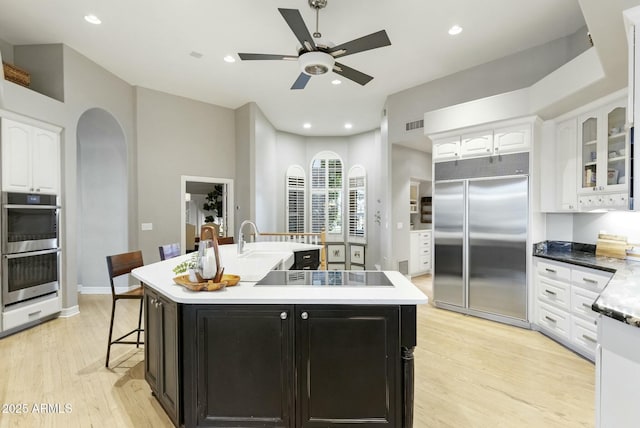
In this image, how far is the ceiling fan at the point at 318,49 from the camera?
2305mm

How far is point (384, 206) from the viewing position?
225 inches

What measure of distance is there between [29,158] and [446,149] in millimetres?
5274

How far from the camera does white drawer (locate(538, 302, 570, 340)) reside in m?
3.03

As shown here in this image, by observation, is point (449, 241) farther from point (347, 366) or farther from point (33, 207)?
point (33, 207)

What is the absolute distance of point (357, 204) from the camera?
7.79 metres

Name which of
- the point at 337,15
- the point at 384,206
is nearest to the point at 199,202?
the point at 384,206

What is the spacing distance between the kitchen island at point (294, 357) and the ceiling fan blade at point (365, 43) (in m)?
1.94

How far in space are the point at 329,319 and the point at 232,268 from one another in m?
1.12

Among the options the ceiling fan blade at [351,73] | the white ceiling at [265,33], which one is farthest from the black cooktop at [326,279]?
the white ceiling at [265,33]

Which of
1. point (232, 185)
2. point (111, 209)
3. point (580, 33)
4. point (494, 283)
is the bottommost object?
point (494, 283)

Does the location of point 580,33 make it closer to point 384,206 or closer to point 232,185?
point 384,206

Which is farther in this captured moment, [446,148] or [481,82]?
[481,82]

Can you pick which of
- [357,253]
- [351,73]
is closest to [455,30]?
[351,73]

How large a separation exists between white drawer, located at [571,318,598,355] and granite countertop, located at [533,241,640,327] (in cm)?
56
